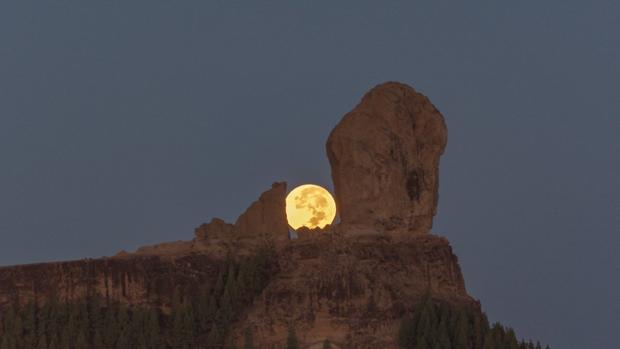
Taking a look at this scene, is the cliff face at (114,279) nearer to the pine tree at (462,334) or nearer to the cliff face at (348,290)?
the cliff face at (348,290)

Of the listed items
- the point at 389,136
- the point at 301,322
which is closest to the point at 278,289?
the point at 301,322

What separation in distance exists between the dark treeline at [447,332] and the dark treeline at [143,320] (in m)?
4.97

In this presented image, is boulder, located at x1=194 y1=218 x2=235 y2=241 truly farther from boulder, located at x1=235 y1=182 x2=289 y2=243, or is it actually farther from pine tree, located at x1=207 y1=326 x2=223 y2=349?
pine tree, located at x1=207 y1=326 x2=223 y2=349

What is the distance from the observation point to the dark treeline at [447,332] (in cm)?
8156

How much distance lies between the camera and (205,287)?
275ft

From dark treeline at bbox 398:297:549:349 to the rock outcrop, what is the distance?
442 cm

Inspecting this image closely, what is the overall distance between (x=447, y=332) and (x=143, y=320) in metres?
9.41

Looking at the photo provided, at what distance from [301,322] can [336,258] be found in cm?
243

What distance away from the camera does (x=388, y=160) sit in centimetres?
8669

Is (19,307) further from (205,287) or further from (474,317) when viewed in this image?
(474,317)

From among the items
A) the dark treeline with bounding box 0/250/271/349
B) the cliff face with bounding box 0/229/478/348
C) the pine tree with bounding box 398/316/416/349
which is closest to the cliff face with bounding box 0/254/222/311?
the cliff face with bounding box 0/229/478/348

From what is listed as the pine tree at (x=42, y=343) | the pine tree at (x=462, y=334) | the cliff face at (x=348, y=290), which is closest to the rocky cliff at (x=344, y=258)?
the cliff face at (x=348, y=290)

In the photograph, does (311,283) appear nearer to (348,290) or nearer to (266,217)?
(348,290)

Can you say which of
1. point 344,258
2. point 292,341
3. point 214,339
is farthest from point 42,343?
point 344,258
